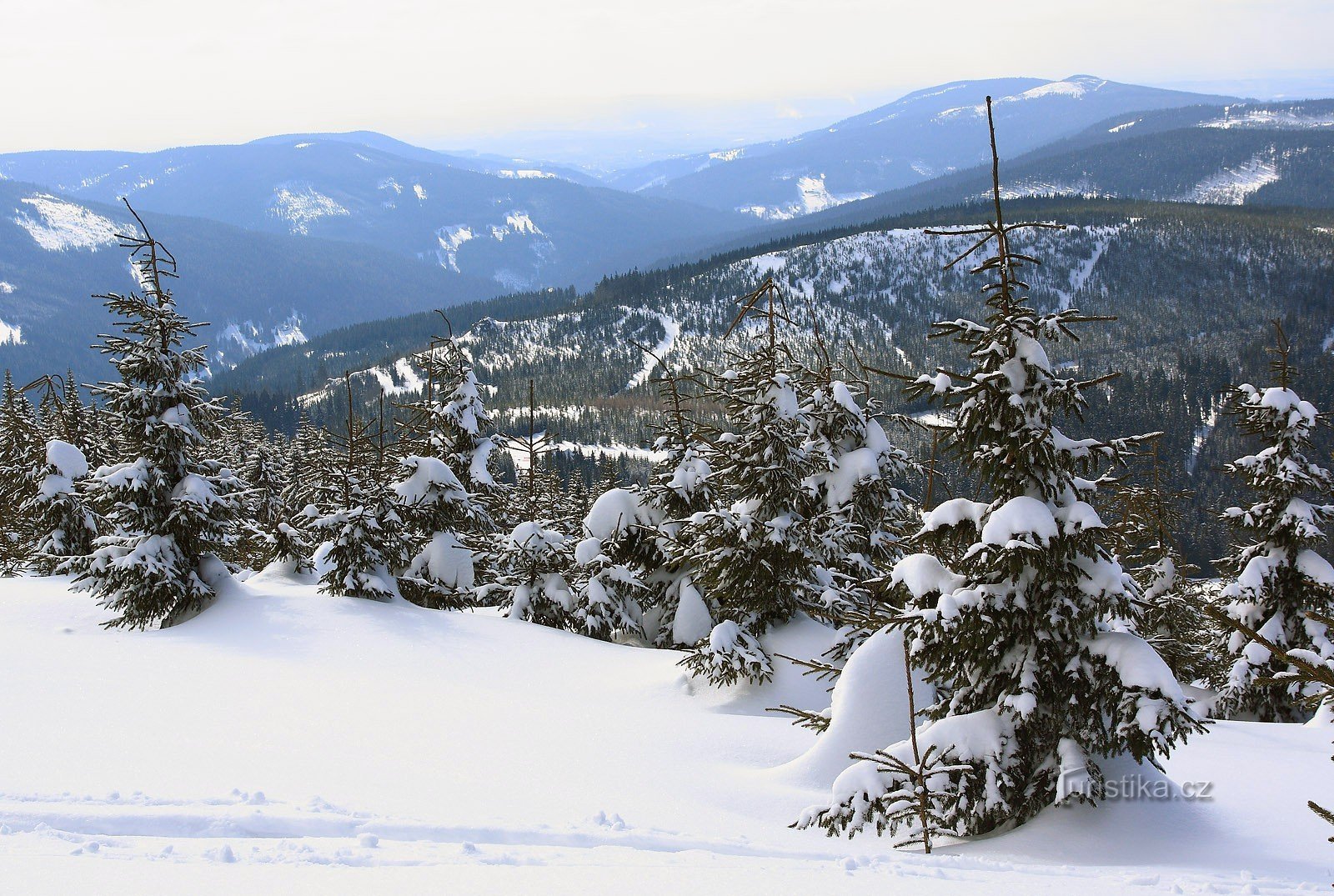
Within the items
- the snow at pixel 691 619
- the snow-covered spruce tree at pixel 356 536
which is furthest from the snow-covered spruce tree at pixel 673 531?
the snow-covered spruce tree at pixel 356 536

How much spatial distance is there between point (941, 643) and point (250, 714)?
9453mm

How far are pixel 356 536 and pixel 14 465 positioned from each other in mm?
18582

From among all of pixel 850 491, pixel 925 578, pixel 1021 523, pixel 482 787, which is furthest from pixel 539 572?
pixel 1021 523

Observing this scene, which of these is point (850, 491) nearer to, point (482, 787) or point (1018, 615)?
point (1018, 615)

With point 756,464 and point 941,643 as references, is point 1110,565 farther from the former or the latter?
point 756,464

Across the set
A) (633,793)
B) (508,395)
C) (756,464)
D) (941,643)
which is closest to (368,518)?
(756,464)

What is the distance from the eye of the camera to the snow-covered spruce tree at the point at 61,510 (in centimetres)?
2419

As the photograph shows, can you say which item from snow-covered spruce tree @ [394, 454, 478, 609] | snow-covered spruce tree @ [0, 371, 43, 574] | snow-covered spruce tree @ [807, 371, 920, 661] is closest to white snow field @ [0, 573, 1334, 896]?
snow-covered spruce tree @ [807, 371, 920, 661]

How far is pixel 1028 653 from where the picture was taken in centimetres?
859

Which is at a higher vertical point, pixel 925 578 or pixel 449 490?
pixel 925 578

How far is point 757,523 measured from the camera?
14.8 m

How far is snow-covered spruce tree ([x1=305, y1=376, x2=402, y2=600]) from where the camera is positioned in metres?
20.0

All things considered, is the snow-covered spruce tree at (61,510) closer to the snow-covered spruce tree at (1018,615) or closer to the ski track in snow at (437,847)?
the ski track in snow at (437,847)

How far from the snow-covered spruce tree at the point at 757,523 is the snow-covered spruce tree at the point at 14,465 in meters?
23.7
